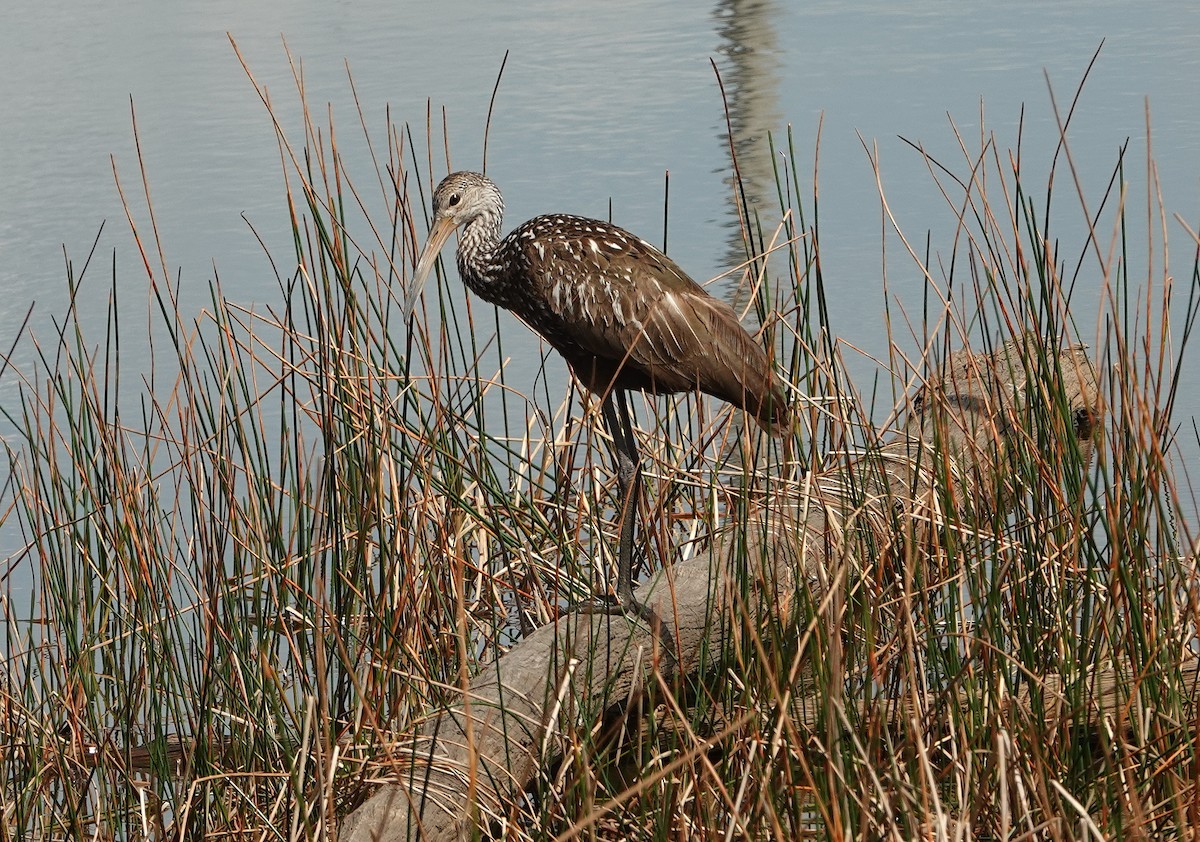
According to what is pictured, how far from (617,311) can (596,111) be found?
4312 mm

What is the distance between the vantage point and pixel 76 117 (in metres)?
7.77

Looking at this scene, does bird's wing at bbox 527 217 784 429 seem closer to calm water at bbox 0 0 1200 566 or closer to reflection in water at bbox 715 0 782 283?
calm water at bbox 0 0 1200 566

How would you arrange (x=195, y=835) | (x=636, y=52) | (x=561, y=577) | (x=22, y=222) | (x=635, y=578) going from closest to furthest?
(x=195, y=835) → (x=561, y=577) → (x=635, y=578) → (x=22, y=222) → (x=636, y=52)

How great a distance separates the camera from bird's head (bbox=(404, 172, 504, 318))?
3.31 meters

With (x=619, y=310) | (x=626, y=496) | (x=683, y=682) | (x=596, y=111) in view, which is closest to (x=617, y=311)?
(x=619, y=310)

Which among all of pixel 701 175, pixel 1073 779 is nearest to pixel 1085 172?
pixel 701 175

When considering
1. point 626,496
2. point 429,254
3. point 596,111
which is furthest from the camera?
point 596,111

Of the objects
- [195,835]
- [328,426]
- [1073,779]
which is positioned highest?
[328,426]

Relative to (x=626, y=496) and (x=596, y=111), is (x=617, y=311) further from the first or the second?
(x=596, y=111)

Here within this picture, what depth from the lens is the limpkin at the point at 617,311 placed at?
10.2 ft

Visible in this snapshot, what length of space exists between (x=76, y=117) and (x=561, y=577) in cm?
552

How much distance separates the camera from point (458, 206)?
11.1 ft

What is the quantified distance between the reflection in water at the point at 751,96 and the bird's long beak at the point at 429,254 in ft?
7.56

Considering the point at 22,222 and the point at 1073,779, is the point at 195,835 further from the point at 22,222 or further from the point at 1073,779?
the point at 22,222
